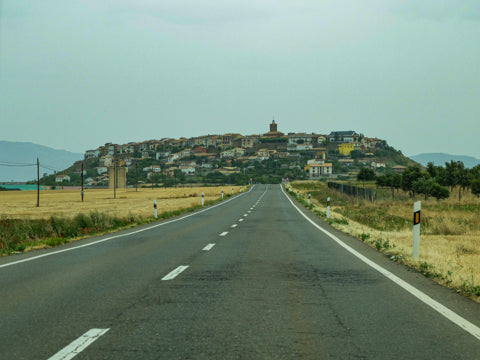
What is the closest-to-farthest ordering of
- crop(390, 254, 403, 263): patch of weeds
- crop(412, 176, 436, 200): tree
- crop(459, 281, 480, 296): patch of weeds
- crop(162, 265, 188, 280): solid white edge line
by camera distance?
1. crop(459, 281, 480, 296): patch of weeds
2. crop(162, 265, 188, 280): solid white edge line
3. crop(390, 254, 403, 263): patch of weeds
4. crop(412, 176, 436, 200): tree

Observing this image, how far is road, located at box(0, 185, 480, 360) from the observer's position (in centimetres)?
479

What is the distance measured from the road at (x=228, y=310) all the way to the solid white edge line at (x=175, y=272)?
4 centimetres

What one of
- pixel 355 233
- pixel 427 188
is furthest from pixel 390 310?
pixel 427 188

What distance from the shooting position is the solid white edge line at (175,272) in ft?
29.0

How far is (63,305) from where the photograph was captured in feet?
21.9

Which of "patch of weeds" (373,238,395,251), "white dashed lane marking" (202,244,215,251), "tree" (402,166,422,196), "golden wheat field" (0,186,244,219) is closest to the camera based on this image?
"patch of weeds" (373,238,395,251)

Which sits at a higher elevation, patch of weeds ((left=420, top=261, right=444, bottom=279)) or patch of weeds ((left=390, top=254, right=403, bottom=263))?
A: patch of weeds ((left=420, top=261, right=444, bottom=279))

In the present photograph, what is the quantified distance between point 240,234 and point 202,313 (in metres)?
11.9

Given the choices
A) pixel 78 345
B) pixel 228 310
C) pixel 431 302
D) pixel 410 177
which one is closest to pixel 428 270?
pixel 431 302

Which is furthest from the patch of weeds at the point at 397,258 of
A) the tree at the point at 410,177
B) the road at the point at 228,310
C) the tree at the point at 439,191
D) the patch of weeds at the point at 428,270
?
the tree at the point at 410,177

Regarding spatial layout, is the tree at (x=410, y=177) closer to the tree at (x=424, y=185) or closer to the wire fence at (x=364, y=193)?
the tree at (x=424, y=185)

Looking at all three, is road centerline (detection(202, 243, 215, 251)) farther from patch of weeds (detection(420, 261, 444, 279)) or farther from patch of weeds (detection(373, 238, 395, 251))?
patch of weeds (detection(420, 261, 444, 279))

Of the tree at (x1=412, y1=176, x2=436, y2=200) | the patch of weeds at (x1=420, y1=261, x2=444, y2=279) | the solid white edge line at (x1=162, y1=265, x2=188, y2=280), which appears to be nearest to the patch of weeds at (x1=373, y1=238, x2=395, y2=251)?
the patch of weeds at (x1=420, y1=261, x2=444, y2=279)

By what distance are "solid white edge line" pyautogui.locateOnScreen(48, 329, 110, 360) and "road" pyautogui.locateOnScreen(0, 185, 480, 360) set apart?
0.02 metres
